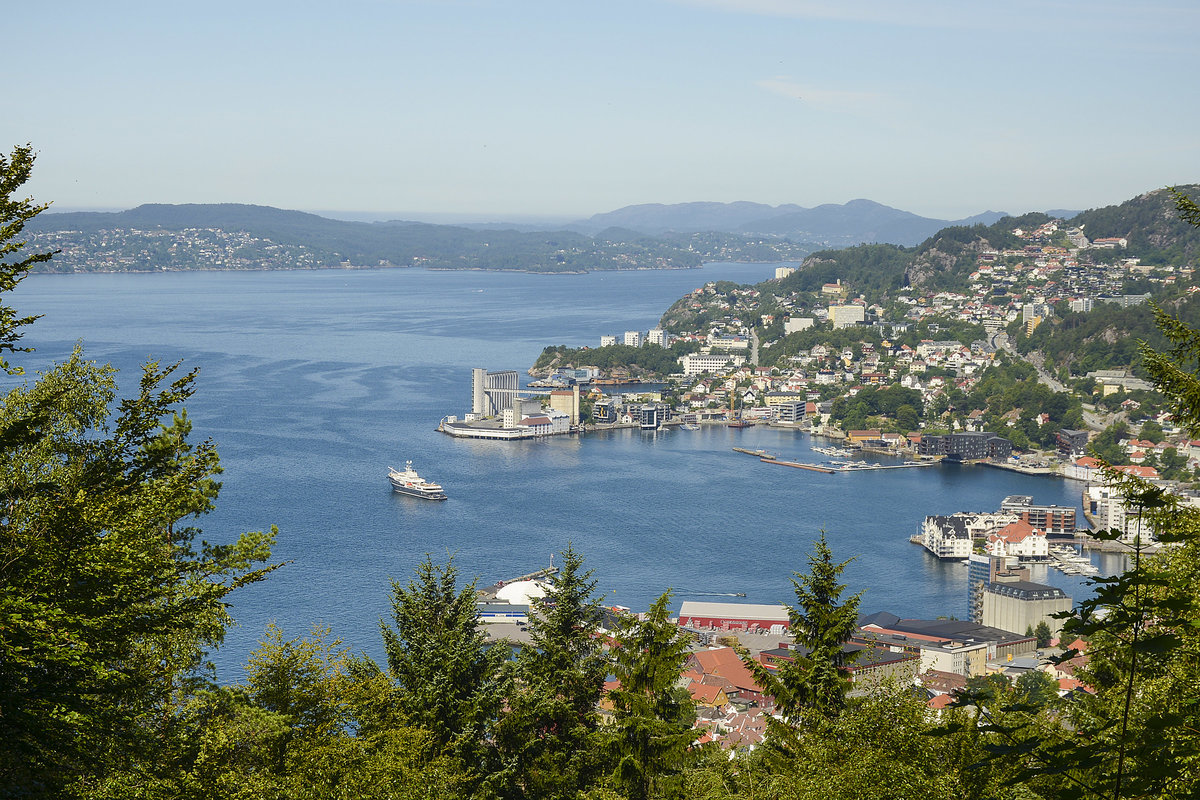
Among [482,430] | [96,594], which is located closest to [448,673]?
[96,594]

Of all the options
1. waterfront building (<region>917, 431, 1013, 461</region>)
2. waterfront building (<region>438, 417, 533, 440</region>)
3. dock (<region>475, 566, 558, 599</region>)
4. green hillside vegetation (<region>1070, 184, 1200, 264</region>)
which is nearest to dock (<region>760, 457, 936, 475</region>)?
waterfront building (<region>917, 431, 1013, 461</region>)

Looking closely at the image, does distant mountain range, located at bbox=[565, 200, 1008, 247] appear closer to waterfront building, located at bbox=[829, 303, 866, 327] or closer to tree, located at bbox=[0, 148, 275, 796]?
waterfront building, located at bbox=[829, 303, 866, 327]

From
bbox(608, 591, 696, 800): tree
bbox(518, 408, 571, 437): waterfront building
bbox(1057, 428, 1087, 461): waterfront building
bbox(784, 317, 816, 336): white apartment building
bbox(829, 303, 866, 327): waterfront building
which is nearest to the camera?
bbox(608, 591, 696, 800): tree

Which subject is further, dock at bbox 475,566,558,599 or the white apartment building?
the white apartment building

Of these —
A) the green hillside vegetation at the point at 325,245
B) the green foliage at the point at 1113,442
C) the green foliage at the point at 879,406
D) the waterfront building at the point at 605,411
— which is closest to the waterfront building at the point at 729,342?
the green foliage at the point at 879,406

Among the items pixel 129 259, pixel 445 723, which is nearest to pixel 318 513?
pixel 445 723

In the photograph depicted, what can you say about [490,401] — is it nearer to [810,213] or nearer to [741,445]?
[741,445]

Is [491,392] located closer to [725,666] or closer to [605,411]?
[605,411]

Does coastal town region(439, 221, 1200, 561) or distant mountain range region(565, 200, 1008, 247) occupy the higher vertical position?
distant mountain range region(565, 200, 1008, 247)

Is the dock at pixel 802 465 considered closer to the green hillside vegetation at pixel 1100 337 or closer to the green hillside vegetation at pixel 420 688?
the green hillside vegetation at pixel 1100 337
